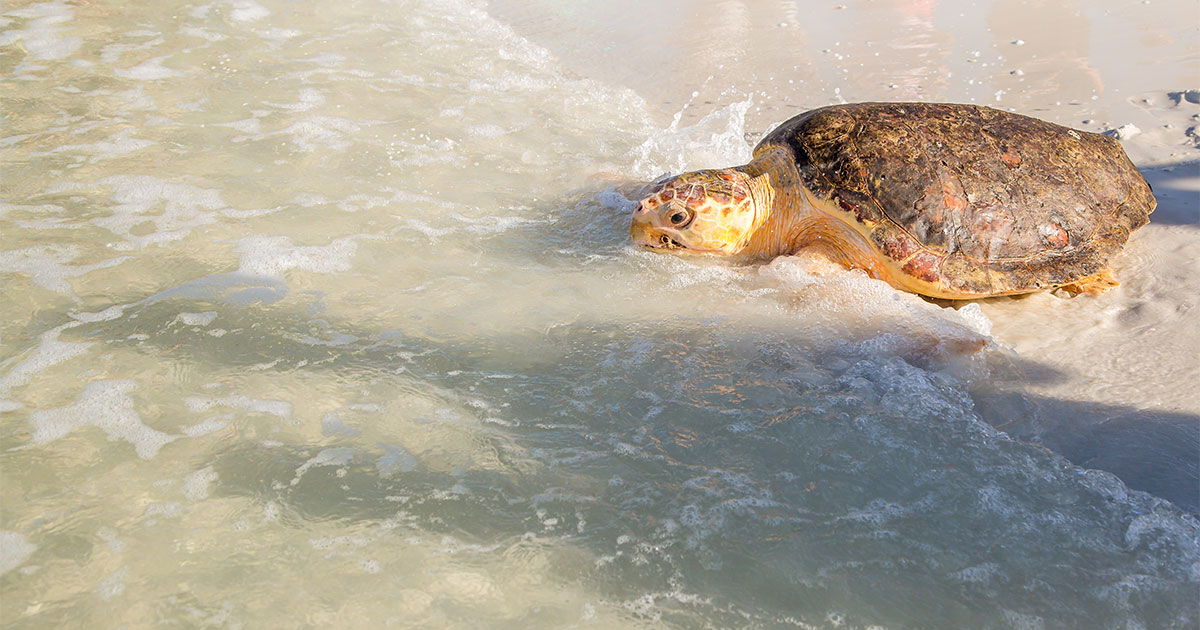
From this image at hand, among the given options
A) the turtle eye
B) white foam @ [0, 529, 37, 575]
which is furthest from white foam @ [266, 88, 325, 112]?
white foam @ [0, 529, 37, 575]

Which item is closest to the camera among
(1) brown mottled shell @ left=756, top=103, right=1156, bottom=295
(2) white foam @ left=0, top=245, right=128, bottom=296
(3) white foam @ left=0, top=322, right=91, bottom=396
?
(3) white foam @ left=0, top=322, right=91, bottom=396

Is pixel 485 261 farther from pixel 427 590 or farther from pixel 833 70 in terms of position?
pixel 833 70

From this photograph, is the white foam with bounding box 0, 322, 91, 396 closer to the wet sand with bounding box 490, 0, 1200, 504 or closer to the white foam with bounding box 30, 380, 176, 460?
the white foam with bounding box 30, 380, 176, 460

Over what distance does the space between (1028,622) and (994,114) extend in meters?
3.15

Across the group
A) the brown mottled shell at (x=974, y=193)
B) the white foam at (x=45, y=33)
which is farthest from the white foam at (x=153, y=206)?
the brown mottled shell at (x=974, y=193)

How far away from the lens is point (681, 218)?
13.8 ft

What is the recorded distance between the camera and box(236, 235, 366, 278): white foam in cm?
384

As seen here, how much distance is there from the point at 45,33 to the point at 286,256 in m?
5.82

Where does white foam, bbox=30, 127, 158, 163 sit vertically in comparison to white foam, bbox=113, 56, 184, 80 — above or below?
below

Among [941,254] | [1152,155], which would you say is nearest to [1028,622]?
[941,254]

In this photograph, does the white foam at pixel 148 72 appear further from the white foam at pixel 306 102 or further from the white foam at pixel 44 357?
the white foam at pixel 44 357

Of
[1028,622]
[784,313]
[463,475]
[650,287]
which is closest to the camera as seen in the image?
[1028,622]

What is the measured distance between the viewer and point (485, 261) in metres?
4.06

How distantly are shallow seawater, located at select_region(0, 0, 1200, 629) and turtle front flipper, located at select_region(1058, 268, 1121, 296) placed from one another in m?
0.55
